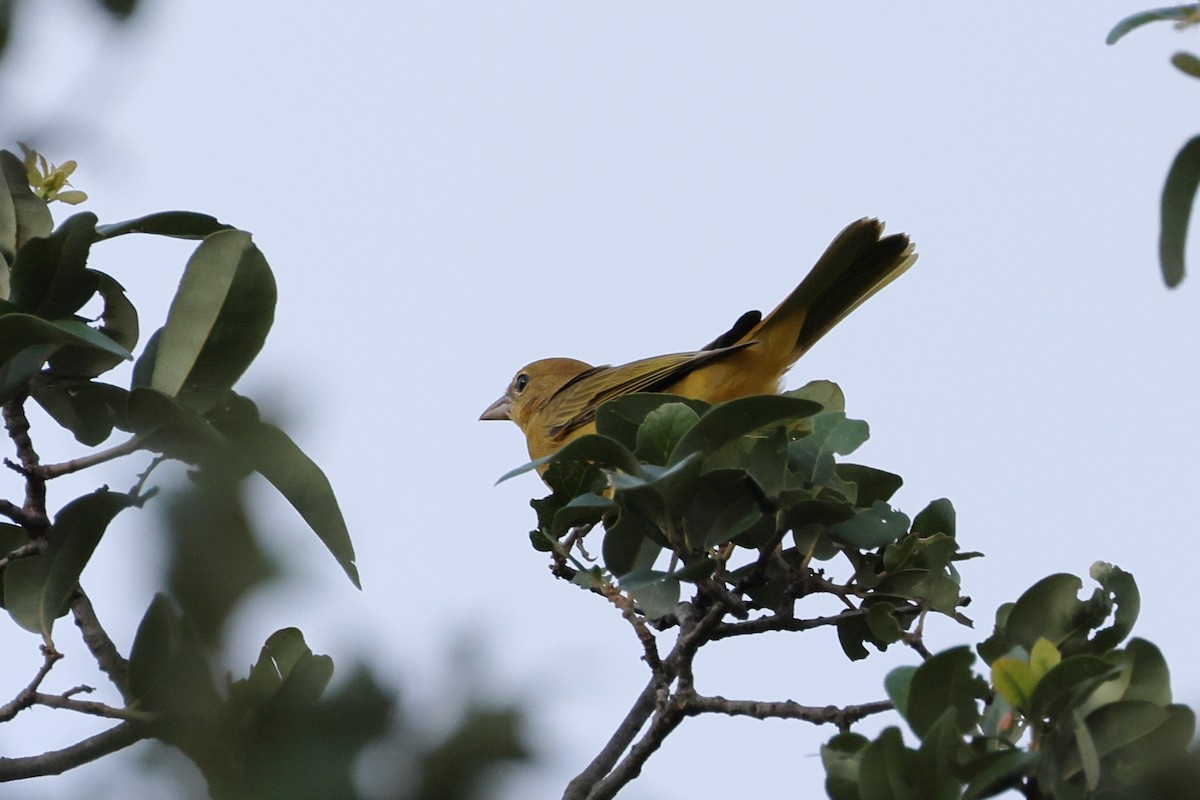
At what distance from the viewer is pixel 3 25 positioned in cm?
190

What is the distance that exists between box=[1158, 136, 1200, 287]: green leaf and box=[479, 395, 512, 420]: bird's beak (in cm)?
635

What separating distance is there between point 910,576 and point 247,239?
1.32 metres

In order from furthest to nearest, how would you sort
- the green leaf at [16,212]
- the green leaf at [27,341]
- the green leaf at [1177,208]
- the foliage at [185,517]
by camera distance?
the green leaf at [16,212]
the green leaf at [27,341]
the green leaf at [1177,208]
the foliage at [185,517]

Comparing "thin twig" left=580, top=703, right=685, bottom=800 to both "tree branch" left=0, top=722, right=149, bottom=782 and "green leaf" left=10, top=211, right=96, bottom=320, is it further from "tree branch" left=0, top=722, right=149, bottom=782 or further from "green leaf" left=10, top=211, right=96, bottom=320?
"green leaf" left=10, top=211, right=96, bottom=320

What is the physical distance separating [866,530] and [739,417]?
492 millimetres

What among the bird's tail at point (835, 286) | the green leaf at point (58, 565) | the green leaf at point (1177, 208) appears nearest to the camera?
the green leaf at point (1177, 208)

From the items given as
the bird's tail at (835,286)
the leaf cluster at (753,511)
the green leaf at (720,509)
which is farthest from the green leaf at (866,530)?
the bird's tail at (835,286)

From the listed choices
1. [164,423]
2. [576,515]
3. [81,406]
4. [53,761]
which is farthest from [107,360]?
[576,515]

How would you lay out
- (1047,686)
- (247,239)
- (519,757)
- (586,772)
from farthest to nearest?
(586,772)
(247,239)
(1047,686)
(519,757)

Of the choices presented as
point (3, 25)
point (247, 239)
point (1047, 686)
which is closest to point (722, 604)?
point (1047, 686)

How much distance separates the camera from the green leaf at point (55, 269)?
7.06 feet

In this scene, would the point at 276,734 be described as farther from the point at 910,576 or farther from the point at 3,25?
the point at 910,576

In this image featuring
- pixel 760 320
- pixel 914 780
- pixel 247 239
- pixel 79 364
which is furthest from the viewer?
pixel 760 320

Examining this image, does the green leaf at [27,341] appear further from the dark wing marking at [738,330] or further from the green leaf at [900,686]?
the dark wing marking at [738,330]
